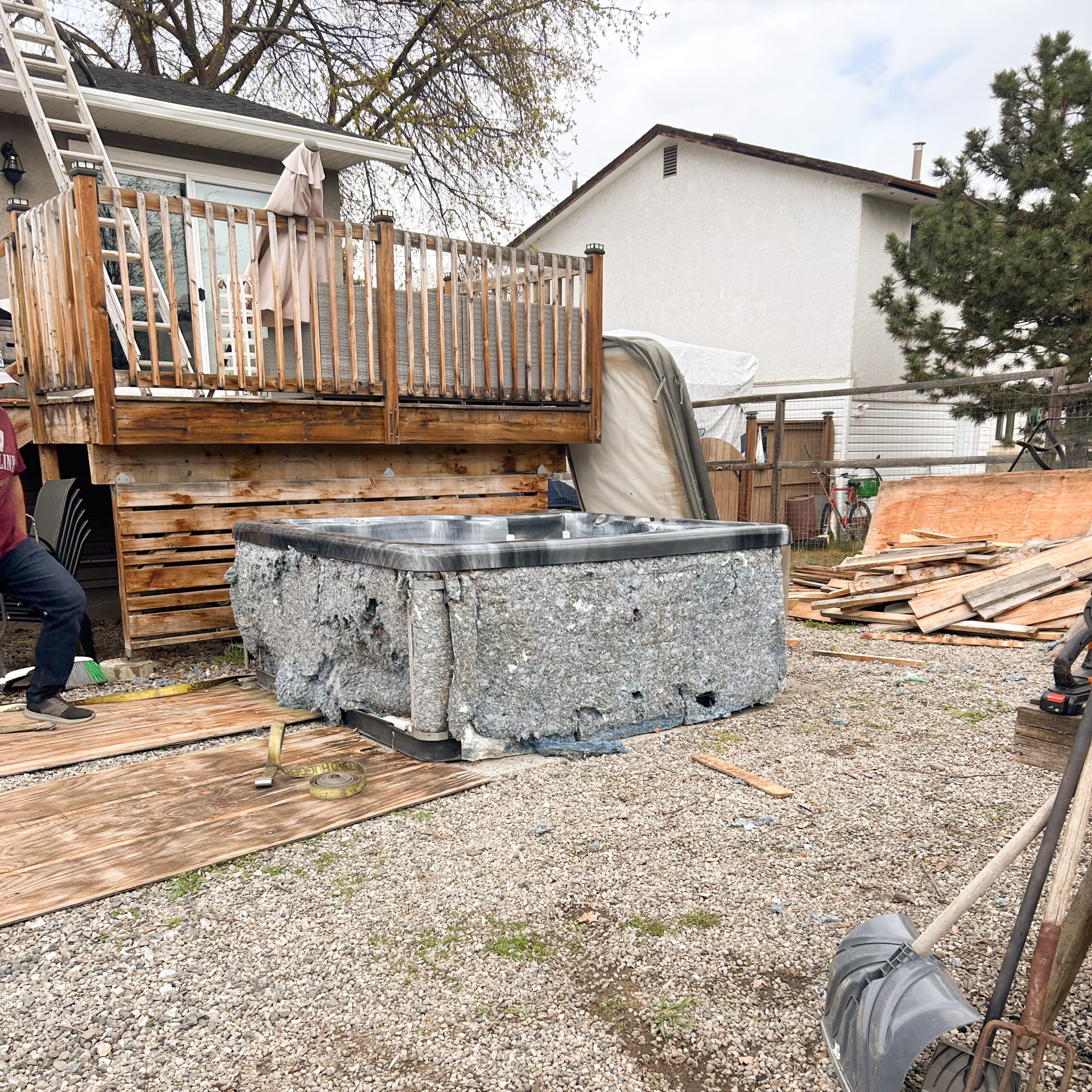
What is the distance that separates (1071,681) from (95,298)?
17.1ft

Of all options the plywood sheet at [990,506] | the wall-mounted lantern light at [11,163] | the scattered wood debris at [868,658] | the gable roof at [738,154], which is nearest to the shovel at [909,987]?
the scattered wood debris at [868,658]

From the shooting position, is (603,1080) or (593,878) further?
(593,878)

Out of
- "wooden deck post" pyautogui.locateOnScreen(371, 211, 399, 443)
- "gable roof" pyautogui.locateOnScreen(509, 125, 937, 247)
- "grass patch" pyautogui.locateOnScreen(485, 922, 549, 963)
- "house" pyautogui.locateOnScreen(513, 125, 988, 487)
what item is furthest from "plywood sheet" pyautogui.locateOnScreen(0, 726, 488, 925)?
"gable roof" pyautogui.locateOnScreen(509, 125, 937, 247)

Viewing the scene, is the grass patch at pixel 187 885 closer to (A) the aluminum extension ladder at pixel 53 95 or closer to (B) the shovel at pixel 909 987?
(B) the shovel at pixel 909 987

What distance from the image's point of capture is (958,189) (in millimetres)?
12023

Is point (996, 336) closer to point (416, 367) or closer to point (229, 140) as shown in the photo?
point (416, 367)

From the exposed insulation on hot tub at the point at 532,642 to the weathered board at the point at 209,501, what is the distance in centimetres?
105

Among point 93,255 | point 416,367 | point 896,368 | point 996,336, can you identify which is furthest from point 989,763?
point 896,368

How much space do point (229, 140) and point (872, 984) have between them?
949 centimetres

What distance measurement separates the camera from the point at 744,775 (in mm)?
3570

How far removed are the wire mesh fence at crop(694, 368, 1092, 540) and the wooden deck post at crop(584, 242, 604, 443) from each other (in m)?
2.46

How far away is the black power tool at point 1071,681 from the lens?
1.85 m

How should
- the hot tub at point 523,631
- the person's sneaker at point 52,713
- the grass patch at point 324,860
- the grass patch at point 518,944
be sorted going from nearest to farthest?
the grass patch at point 518,944, the grass patch at point 324,860, the hot tub at point 523,631, the person's sneaker at point 52,713

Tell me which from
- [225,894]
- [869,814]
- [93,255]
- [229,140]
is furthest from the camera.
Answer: [229,140]
